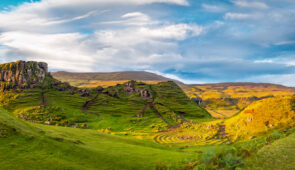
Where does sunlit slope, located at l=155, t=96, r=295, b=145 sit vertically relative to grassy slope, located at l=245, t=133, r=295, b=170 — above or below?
below

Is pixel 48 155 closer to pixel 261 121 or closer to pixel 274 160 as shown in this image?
pixel 274 160

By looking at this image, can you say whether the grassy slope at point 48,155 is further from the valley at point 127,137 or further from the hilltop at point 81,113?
the hilltop at point 81,113

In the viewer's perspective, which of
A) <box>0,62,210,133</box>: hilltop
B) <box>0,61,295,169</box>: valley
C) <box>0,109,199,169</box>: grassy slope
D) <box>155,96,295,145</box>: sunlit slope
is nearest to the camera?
<box>0,109,199,169</box>: grassy slope

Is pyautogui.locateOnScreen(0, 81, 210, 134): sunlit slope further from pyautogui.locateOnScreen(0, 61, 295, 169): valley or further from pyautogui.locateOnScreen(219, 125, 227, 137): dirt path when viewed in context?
pyautogui.locateOnScreen(219, 125, 227, 137): dirt path

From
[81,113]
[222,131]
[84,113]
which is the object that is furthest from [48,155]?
[84,113]

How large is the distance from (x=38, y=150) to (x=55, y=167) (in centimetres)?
473

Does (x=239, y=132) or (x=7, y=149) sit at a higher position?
(x=7, y=149)

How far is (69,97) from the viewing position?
19662 cm

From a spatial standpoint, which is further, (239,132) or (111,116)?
(111,116)

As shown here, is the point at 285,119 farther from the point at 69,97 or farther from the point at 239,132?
the point at 69,97

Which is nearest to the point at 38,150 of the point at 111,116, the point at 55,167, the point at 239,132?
the point at 55,167

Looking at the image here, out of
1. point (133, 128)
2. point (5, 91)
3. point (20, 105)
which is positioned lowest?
point (133, 128)

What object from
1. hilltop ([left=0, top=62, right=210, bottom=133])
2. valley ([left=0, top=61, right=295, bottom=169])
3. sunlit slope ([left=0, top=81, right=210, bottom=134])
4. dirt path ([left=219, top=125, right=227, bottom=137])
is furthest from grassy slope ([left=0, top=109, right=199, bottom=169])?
hilltop ([left=0, top=62, right=210, bottom=133])

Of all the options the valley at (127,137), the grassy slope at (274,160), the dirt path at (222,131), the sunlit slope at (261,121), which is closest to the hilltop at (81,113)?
the valley at (127,137)
